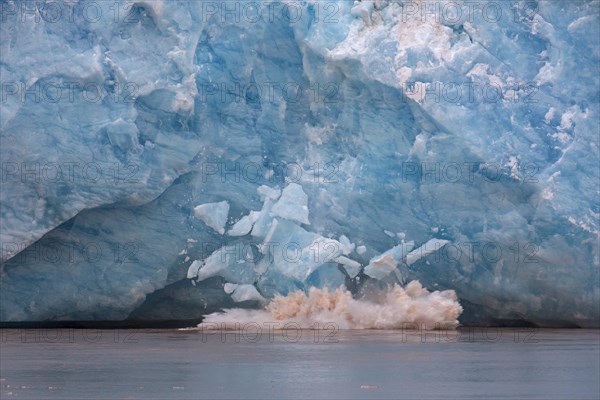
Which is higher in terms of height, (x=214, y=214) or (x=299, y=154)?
(x=299, y=154)

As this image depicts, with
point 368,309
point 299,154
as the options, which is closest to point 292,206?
point 299,154

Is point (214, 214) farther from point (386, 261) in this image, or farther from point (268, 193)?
point (386, 261)

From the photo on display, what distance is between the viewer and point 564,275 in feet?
48.8

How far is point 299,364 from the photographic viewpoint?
1093cm

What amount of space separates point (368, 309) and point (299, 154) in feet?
7.01

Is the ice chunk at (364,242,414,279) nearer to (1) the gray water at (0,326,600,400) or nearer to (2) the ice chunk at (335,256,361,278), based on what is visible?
(2) the ice chunk at (335,256,361,278)

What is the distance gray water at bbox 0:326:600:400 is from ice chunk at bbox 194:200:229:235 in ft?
4.33

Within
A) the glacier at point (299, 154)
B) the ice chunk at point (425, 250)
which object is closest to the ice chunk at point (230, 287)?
the glacier at point (299, 154)

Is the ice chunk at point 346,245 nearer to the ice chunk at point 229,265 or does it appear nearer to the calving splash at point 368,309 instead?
the calving splash at point 368,309

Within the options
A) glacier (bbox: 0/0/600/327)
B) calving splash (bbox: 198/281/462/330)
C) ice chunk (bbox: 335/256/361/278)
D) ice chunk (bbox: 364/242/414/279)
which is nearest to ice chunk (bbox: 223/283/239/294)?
glacier (bbox: 0/0/600/327)

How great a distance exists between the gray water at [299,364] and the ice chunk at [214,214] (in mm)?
1320

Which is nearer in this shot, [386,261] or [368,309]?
[386,261]

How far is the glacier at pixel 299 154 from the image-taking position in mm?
14508

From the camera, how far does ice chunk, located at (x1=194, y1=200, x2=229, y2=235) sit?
49.3 feet
